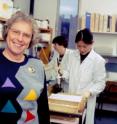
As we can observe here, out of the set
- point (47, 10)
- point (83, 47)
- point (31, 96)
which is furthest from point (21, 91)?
point (47, 10)

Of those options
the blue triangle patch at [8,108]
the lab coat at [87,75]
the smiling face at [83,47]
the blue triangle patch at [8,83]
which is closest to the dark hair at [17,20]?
the blue triangle patch at [8,83]

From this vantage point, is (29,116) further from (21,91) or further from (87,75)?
(87,75)

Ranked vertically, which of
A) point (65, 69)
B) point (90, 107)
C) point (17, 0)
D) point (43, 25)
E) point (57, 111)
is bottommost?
point (90, 107)

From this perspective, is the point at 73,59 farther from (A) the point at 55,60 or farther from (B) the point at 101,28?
(B) the point at 101,28

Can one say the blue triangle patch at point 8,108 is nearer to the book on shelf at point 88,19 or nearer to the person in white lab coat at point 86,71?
the person in white lab coat at point 86,71

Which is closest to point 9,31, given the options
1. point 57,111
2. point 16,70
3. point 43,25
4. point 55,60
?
point 16,70

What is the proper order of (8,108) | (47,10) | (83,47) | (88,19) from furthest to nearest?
1. (47,10)
2. (88,19)
3. (83,47)
4. (8,108)

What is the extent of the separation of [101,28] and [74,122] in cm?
307

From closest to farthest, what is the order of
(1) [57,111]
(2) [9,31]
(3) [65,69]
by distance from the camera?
(2) [9,31] < (1) [57,111] < (3) [65,69]

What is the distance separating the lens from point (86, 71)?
2652 millimetres

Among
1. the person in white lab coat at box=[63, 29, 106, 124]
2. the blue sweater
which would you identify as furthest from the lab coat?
the blue sweater

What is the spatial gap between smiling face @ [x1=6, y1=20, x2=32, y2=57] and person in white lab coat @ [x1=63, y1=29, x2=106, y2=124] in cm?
126

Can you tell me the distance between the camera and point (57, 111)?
71.7 inches

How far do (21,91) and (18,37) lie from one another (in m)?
0.27
